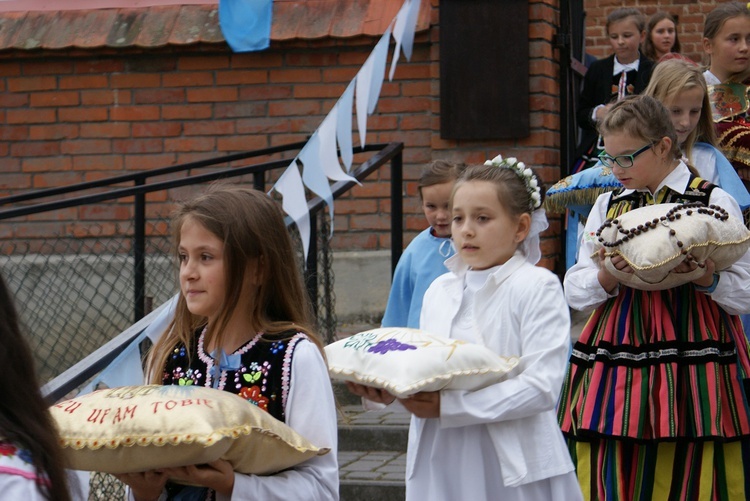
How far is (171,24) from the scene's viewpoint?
24.3 ft

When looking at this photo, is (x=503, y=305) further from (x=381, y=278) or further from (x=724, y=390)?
(x=381, y=278)

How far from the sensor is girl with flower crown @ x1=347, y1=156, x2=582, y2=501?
9.55 ft

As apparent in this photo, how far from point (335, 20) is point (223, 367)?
4.90 m

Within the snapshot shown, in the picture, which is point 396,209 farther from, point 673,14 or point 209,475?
point 673,14

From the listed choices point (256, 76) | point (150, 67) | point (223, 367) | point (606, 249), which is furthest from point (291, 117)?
point (223, 367)

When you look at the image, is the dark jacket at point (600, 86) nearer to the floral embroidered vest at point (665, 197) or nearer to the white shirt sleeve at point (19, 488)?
the floral embroidered vest at point (665, 197)

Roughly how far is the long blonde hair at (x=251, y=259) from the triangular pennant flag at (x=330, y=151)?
106 inches

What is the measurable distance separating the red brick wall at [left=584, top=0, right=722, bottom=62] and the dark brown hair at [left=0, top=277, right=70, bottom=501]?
1017cm

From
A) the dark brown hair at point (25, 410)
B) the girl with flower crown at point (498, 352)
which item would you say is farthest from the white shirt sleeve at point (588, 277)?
the dark brown hair at point (25, 410)

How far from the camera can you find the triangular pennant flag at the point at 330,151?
17.7 feet

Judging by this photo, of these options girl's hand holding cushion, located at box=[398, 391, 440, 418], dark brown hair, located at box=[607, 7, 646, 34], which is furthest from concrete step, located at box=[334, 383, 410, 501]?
dark brown hair, located at box=[607, 7, 646, 34]

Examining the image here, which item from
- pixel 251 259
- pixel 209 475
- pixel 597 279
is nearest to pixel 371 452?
pixel 597 279

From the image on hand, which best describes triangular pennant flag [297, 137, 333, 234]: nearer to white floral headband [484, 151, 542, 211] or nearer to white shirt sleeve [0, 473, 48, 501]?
white floral headband [484, 151, 542, 211]

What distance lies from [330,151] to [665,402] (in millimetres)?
2370
